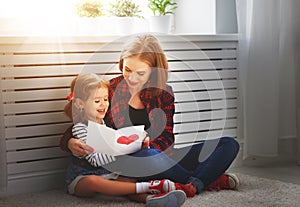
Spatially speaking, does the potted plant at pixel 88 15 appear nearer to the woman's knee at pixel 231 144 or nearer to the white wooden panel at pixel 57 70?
the white wooden panel at pixel 57 70

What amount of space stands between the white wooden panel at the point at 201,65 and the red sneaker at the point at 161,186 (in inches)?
Result: 22.7

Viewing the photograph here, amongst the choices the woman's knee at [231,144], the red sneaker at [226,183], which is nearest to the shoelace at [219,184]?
the red sneaker at [226,183]

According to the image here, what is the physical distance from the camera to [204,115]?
233 cm

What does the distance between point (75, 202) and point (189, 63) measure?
30.4 inches

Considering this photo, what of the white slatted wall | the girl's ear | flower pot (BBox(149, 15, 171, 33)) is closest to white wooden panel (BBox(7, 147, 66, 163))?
the white slatted wall

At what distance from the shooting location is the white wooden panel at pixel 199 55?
88.4 inches

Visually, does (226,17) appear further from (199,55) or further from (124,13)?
(124,13)

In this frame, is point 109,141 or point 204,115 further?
point 204,115

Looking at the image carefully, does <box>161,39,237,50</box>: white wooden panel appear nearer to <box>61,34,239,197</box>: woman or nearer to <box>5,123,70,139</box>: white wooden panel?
<box>61,34,239,197</box>: woman

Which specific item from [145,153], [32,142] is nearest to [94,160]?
[145,153]

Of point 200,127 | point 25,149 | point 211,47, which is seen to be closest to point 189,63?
point 211,47

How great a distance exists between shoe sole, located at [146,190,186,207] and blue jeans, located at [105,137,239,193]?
0.18m

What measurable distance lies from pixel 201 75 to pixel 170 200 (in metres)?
0.75

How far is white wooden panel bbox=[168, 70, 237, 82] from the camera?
7.44ft
